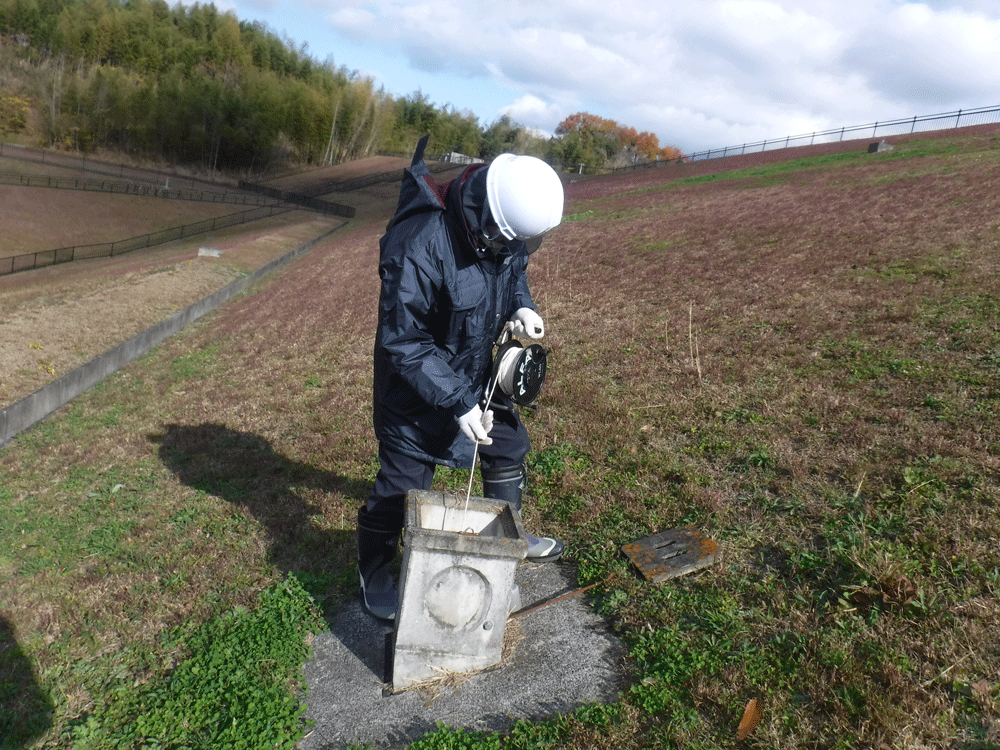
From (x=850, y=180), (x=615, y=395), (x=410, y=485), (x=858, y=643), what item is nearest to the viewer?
(x=858, y=643)

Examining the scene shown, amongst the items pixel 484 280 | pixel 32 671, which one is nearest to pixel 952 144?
pixel 484 280

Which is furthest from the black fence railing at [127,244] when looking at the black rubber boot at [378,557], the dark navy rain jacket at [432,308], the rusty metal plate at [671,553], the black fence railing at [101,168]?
the rusty metal plate at [671,553]

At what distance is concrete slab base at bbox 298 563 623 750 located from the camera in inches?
117

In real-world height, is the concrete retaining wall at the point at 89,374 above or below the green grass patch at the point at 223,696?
below

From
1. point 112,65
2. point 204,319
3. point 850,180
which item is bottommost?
point 204,319

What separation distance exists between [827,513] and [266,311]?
13185 millimetres

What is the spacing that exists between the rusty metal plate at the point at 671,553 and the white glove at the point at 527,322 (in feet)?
4.44

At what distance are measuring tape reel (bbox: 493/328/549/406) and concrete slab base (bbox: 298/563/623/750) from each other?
3.83 ft

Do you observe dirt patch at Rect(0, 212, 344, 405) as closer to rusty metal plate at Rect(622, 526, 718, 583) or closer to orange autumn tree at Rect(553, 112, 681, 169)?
rusty metal plate at Rect(622, 526, 718, 583)

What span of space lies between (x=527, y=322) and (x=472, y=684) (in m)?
1.73

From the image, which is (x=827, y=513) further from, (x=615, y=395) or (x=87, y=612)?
(x=87, y=612)

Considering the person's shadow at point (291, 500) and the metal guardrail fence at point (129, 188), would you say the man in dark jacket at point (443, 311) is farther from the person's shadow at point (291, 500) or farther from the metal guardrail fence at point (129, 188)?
the metal guardrail fence at point (129, 188)

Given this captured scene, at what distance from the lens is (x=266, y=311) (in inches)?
588

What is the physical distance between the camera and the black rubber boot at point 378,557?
A: 350 cm
